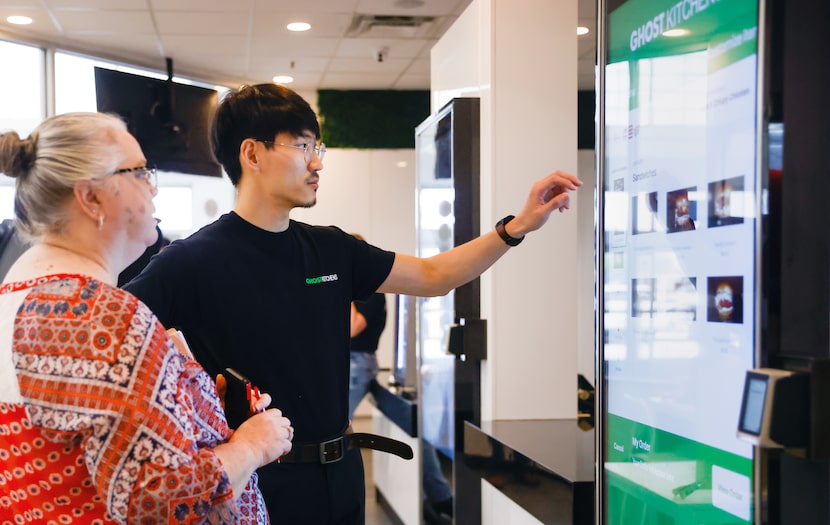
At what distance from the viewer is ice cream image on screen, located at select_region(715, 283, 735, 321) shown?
147cm

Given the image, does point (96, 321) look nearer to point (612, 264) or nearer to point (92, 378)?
point (92, 378)

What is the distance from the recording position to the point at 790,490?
1341 mm

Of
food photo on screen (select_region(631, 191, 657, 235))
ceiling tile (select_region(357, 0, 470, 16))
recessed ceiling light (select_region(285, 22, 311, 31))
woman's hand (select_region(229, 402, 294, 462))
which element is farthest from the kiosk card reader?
recessed ceiling light (select_region(285, 22, 311, 31))

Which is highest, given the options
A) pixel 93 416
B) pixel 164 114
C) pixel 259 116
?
pixel 164 114

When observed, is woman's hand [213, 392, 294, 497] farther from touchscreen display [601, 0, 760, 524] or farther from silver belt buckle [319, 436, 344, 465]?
touchscreen display [601, 0, 760, 524]

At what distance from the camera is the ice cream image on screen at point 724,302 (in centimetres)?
147

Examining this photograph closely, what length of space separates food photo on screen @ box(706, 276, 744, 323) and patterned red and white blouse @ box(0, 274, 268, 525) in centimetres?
82

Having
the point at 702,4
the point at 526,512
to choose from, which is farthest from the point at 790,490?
the point at 526,512

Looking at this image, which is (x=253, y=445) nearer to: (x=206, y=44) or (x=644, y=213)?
(x=644, y=213)

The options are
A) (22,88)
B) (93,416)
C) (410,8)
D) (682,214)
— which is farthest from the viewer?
(22,88)

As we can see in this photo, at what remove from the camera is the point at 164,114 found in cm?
757

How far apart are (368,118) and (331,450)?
23.1ft

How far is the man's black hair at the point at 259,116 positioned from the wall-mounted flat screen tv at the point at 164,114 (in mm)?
5209

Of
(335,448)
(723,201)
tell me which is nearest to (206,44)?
(335,448)
